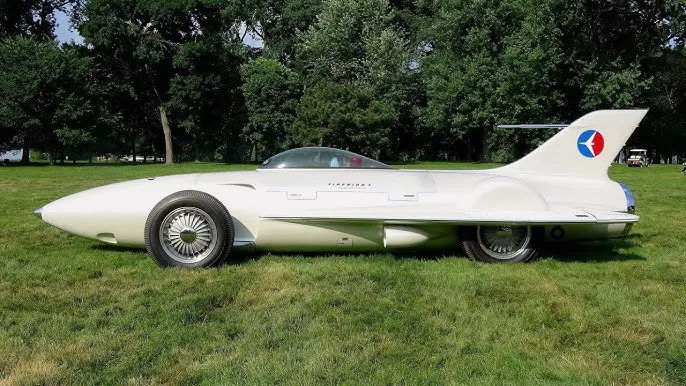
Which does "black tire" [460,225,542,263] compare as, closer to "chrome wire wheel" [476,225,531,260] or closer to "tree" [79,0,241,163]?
"chrome wire wheel" [476,225,531,260]

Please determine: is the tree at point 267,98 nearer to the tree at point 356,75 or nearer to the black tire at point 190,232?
the tree at point 356,75

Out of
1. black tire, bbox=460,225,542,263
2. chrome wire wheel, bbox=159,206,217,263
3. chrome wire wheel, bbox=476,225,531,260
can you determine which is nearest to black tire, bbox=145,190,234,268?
chrome wire wheel, bbox=159,206,217,263

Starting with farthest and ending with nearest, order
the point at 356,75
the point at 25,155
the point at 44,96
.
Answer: the point at 356,75, the point at 25,155, the point at 44,96

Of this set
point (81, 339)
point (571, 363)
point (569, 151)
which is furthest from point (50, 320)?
point (569, 151)

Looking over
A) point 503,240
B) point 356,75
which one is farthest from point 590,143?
point 356,75

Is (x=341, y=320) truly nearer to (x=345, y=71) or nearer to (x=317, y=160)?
(x=317, y=160)

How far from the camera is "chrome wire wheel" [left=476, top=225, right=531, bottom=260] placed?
20.5 feet

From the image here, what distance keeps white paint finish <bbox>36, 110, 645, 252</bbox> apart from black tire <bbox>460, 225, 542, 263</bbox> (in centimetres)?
18

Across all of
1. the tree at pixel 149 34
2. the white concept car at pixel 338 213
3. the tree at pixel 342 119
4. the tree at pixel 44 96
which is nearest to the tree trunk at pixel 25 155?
the tree at pixel 44 96

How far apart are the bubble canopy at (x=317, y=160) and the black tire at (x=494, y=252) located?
1.48 m

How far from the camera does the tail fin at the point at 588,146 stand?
6953mm

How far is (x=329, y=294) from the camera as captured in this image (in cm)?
491

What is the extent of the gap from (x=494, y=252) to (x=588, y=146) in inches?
75.8

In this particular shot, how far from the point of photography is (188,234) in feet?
19.2
